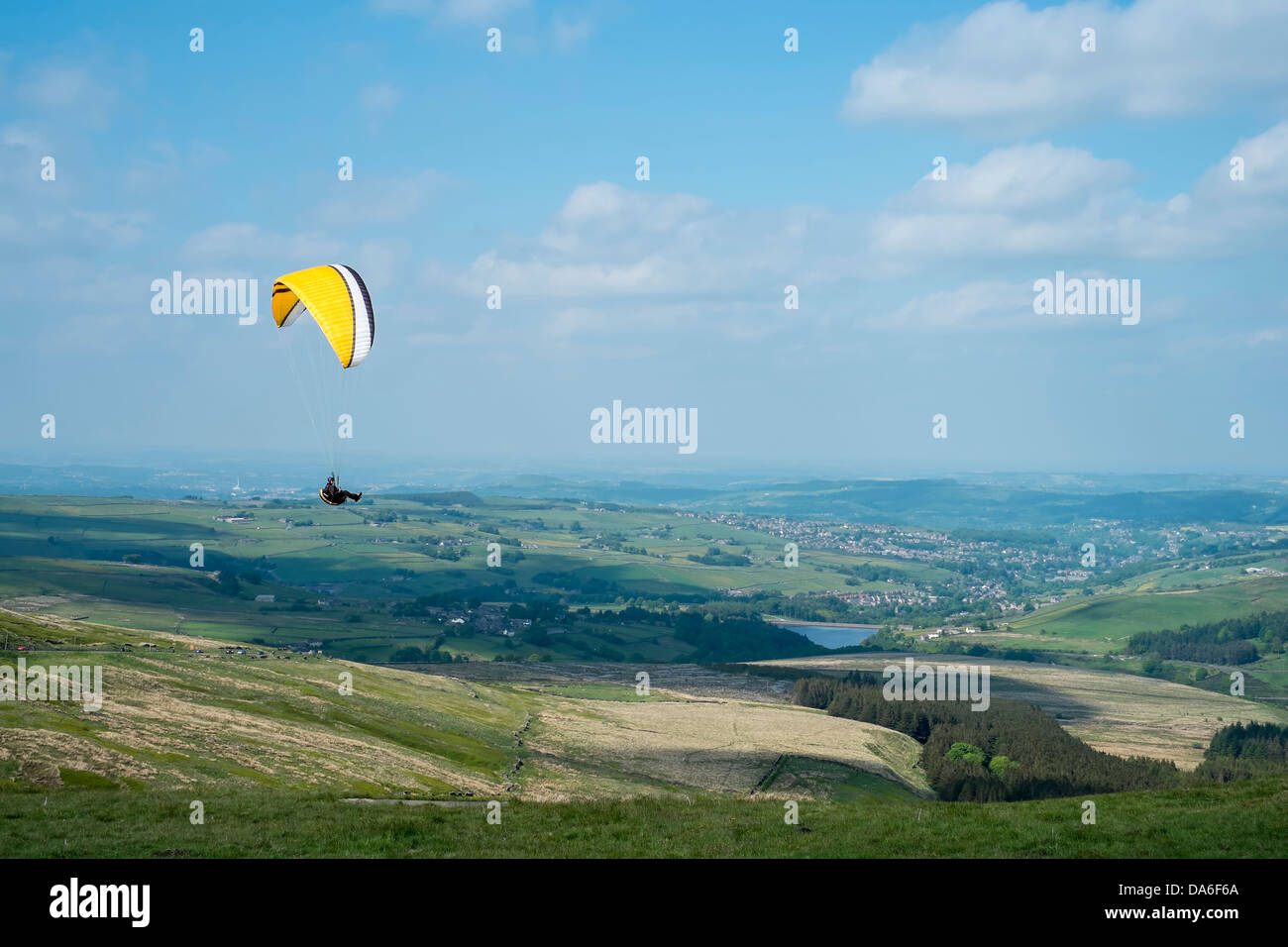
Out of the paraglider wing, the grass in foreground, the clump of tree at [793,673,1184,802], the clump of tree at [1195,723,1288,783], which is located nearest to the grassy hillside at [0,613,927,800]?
the clump of tree at [793,673,1184,802]

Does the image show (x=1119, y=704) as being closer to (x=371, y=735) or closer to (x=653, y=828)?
(x=371, y=735)

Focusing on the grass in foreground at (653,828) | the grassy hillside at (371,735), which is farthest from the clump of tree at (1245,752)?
the grass in foreground at (653,828)

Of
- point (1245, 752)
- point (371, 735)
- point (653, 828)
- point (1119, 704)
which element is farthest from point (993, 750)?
point (653, 828)

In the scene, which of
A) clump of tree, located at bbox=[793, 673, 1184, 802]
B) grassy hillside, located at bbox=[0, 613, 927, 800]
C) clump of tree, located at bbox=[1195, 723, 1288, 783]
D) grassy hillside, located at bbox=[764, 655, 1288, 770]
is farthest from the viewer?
grassy hillside, located at bbox=[764, 655, 1288, 770]

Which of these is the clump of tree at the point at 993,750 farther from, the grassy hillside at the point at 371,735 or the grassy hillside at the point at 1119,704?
the grassy hillside at the point at 1119,704

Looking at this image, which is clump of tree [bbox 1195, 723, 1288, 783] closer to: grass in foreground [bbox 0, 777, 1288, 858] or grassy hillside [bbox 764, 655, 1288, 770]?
grassy hillside [bbox 764, 655, 1288, 770]
